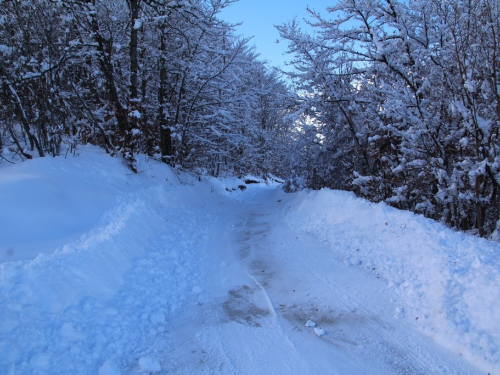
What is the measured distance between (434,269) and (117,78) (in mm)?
→ 12965

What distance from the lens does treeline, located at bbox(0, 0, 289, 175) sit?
25.8 feet

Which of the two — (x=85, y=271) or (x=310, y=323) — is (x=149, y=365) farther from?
(x=310, y=323)

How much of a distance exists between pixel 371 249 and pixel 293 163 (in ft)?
38.0

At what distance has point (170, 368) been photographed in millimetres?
3100

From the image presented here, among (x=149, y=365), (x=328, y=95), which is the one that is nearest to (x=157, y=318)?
(x=149, y=365)

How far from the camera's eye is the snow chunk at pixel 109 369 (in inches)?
115

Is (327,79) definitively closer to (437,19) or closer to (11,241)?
(437,19)

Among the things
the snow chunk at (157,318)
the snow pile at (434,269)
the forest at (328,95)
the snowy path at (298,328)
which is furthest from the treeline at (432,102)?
the snow chunk at (157,318)

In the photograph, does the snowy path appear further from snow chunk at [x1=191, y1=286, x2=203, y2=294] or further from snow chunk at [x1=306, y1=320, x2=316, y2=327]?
snow chunk at [x1=191, y1=286, x2=203, y2=294]

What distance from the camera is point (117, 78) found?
12.8 m

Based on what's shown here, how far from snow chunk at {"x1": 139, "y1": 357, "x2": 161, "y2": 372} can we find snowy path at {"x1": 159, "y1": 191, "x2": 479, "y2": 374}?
117mm

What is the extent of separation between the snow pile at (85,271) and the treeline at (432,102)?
527 cm

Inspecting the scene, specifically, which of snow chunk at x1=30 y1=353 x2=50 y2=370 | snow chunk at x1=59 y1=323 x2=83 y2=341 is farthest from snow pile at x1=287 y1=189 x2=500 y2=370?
snow chunk at x1=30 y1=353 x2=50 y2=370

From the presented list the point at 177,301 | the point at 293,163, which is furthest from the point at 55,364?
the point at 293,163
